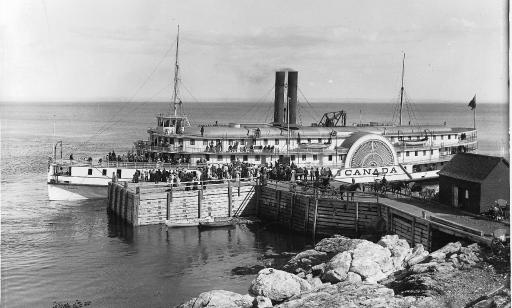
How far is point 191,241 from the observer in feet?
125

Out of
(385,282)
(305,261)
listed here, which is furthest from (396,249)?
(305,261)

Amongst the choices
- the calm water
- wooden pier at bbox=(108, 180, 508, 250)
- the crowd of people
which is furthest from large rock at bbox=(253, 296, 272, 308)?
the crowd of people

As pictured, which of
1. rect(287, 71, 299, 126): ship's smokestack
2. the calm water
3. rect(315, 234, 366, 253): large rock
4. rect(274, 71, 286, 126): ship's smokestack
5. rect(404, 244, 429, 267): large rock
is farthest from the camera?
rect(274, 71, 286, 126): ship's smokestack

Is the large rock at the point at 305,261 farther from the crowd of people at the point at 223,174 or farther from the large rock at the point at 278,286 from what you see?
the crowd of people at the point at 223,174

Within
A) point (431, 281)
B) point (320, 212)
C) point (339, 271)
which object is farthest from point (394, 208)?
point (431, 281)

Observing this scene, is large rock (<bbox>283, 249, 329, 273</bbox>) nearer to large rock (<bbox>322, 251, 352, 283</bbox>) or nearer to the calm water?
the calm water

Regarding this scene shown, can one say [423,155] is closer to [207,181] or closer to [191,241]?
[207,181]

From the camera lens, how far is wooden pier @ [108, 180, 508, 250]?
32.9m

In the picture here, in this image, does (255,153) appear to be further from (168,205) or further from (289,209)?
(168,205)

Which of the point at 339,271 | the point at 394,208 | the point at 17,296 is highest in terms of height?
the point at 394,208

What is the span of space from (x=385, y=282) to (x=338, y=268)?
2.32m

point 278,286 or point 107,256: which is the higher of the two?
point 278,286

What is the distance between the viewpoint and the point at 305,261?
1201 inches

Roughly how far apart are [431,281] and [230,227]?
808 inches
